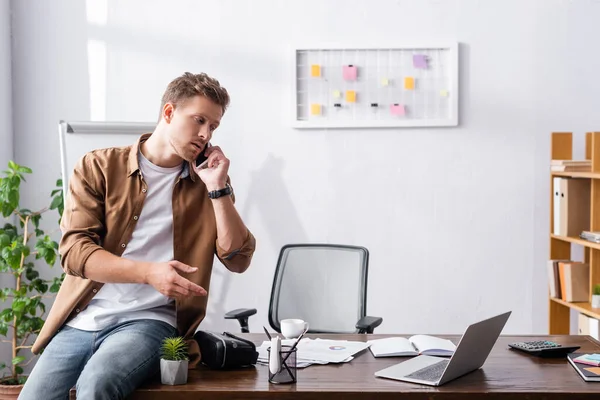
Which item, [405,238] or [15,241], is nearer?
[15,241]

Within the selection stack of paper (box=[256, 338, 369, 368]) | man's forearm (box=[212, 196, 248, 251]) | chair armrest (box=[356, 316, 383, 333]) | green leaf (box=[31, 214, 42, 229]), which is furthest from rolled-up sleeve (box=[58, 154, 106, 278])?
green leaf (box=[31, 214, 42, 229])

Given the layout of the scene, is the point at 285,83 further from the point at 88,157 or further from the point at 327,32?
the point at 88,157

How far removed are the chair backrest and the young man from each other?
0.95 metres

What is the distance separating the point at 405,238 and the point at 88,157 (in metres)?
2.17

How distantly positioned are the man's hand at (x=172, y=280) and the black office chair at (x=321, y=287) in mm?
1279

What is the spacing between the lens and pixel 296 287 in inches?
126

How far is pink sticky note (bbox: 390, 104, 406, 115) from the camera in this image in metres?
3.86

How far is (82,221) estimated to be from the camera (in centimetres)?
209

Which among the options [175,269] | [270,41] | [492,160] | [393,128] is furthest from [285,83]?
[175,269]

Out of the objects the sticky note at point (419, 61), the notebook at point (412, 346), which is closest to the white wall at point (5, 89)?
the sticky note at point (419, 61)

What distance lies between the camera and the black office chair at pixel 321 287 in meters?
3.13

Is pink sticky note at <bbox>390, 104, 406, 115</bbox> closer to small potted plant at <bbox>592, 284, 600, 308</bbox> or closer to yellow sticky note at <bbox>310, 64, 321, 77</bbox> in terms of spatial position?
yellow sticky note at <bbox>310, 64, 321, 77</bbox>

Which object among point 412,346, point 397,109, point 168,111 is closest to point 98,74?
point 397,109

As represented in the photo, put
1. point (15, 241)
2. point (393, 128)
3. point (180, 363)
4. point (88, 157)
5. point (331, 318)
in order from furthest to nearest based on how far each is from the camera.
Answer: point (393, 128) < point (15, 241) < point (331, 318) < point (88, 157) < point (180, 363)
